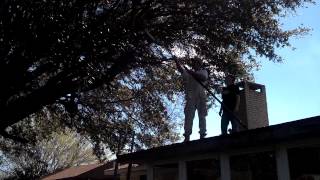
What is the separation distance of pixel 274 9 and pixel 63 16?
5.42 meters

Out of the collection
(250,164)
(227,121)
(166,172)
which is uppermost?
(227,121)

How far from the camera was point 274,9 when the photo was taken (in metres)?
14.6

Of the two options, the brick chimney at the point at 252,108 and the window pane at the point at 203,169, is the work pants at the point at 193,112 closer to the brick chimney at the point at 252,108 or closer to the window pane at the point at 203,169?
the brick chimney at the point at 252,108

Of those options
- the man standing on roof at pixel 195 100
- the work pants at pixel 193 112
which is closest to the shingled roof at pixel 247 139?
the work pants at pixel 193 112

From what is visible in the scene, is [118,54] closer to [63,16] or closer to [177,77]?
[63,16]

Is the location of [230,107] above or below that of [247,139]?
above

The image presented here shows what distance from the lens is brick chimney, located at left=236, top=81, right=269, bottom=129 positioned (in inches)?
432

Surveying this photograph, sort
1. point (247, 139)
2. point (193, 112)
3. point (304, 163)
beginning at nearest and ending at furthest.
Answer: point (304, 163) → point (247, 139) → point (193, 112)

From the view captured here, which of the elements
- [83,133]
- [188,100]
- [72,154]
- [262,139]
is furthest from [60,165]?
[262,139]

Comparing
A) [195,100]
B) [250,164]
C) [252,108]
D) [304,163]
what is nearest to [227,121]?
[252,108]

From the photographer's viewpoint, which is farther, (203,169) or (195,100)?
(195,100)

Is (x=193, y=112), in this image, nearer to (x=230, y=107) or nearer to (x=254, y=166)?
(x=230, y=107)

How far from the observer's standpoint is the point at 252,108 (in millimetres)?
11094

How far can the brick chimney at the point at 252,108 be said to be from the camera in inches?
432
